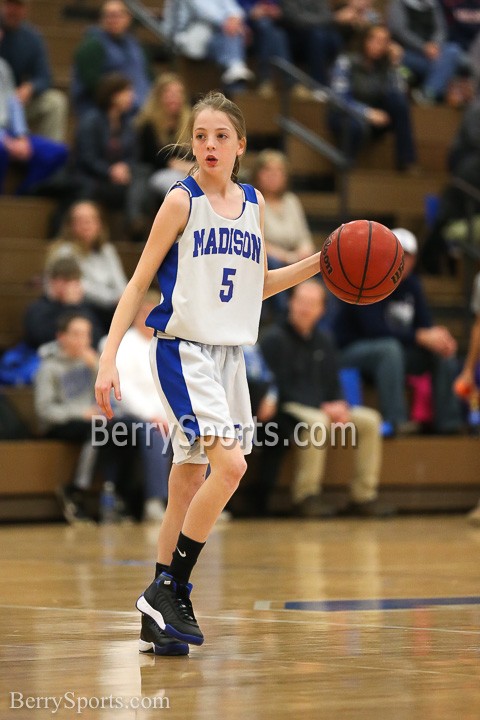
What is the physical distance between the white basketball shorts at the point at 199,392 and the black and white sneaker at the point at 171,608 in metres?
0.41

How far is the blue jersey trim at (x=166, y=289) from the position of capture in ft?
15.0

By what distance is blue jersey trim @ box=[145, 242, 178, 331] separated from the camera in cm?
458

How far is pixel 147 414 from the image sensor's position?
34.2 ft

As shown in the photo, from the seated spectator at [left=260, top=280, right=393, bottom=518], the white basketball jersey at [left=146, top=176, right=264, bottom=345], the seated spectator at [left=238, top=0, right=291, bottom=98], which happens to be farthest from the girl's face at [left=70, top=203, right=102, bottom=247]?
the white basketball jersey at [left=146, top=176, right=264, bottom=345]

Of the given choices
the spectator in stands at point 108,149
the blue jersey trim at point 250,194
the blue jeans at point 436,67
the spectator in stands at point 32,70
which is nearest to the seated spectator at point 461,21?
the blue jeans at point 436,67

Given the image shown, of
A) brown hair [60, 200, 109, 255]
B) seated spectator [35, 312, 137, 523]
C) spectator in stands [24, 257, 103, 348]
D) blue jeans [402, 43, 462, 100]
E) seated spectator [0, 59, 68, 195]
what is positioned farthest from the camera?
blue jeans [402, 43, 462, 100]

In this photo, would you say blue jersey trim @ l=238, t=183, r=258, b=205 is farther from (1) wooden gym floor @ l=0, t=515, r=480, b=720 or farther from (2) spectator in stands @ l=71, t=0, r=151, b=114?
(2) spectator in stands @ l=71, t=0, r=151, b=114

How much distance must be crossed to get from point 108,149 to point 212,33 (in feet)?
6.86

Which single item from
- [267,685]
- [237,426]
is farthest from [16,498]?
[267,685]

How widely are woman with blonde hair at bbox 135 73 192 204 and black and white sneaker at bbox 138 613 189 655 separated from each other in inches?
288

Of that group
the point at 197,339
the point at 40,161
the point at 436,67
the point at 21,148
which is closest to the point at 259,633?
the point at 197,339

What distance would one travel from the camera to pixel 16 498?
10.3 m

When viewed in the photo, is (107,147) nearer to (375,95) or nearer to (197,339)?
(375,95)

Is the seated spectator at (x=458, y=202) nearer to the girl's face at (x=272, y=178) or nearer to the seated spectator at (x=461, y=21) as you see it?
the girl's face at (x=272, y=178)
